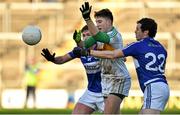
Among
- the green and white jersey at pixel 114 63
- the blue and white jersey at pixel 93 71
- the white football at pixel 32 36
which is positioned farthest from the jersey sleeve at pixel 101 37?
the blue and white jersey at pixel 93 71

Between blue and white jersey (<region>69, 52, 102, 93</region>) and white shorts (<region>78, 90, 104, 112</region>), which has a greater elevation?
blue and white jersey (<region>69, 52, 102, 93</region>)

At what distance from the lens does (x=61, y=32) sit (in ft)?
113

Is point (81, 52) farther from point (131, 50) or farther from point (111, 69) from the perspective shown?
point (111, 69)


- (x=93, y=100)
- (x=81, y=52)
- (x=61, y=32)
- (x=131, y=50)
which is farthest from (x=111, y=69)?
(x=61, y=32)

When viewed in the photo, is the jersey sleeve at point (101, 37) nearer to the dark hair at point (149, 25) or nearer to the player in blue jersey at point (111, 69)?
the player in blue jersey at point (111, 69)

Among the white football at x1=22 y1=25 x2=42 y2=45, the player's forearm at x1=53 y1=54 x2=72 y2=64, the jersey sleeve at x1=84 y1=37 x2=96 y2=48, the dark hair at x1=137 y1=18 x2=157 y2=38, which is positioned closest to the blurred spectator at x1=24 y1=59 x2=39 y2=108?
the player's forearm at x1=53 y1=54 x2=72 y2=64

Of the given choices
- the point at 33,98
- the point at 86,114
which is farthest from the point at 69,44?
the point at 86,114

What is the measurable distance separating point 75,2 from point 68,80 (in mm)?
4666

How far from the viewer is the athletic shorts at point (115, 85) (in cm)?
1150

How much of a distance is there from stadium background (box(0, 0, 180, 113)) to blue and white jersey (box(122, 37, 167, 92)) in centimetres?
1976

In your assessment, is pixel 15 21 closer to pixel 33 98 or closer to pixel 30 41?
pixel 33 98

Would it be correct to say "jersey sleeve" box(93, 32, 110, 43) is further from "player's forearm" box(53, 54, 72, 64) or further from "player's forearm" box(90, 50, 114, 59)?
"player's forearm" box(53, 54, 72, 64)

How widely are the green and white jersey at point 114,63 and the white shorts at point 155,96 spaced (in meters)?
1.30

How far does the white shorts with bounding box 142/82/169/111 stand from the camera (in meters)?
10.1
